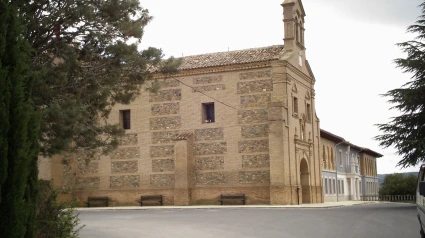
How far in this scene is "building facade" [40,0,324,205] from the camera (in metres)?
33.0

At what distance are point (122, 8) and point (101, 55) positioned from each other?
4.19 ft

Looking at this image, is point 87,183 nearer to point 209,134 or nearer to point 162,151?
point 162,151

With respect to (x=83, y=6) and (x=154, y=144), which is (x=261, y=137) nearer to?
(x=154, y=144)

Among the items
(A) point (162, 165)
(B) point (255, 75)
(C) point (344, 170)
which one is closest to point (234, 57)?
(B) point (255, 75)

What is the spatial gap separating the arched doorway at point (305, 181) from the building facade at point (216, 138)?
74 mm

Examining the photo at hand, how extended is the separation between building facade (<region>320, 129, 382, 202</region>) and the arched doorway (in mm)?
6787

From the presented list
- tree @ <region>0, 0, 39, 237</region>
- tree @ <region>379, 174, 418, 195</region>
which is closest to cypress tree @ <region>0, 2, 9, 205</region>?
tree @ <region>0, 0, 39, 237</region>

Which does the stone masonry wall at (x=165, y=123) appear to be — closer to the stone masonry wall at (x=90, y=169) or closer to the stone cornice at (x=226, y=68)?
the stone cornice at (x=226, y=68)

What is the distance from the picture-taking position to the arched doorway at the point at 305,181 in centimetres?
3700

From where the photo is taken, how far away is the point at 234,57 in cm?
3503

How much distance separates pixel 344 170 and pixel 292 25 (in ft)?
78.9

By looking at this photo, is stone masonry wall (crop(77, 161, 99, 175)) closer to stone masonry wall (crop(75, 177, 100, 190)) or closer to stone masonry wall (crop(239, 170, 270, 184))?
stone masonry wall (crop(75, 177, 100, 190))

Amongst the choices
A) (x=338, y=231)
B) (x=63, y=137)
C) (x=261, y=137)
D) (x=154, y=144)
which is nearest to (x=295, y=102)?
(x=261, y=137)

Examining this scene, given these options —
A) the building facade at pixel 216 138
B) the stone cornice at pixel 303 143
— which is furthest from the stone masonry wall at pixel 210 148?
the stone cornice at pixel 303 143
